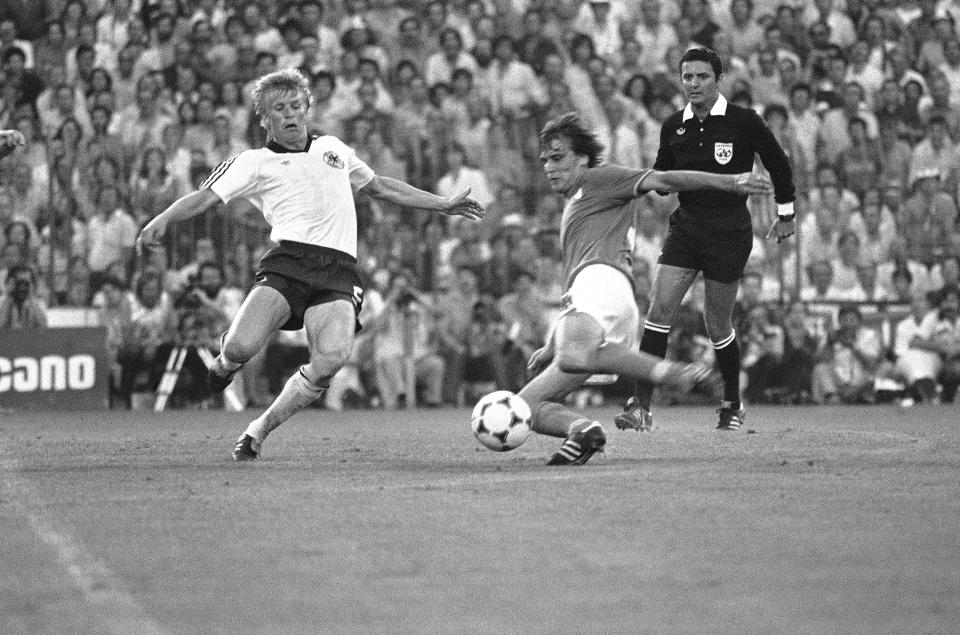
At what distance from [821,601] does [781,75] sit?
16.3 meters

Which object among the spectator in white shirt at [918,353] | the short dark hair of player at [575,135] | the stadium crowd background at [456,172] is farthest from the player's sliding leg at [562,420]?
the spectator in white shirt at [918,353]

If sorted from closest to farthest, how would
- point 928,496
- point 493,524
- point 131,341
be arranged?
point 493,524, point 928,496, point 131,341

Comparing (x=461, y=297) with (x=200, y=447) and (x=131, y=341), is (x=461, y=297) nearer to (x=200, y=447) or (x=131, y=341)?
(x=131, y=341)

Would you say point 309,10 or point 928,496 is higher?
point 309,10

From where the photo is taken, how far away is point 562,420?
9.01 meters

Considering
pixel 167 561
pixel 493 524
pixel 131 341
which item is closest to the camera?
pixel 167 561

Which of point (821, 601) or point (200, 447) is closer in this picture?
point (821, 601)

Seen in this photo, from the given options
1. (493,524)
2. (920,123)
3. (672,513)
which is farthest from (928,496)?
(920,123)

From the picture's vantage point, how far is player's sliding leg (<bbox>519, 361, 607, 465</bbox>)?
886 centimetres

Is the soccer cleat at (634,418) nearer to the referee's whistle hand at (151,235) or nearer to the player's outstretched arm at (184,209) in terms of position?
the player's outstretched arm at (184,209)

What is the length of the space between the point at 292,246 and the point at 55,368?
842 cm

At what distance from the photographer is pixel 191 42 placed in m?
19.8

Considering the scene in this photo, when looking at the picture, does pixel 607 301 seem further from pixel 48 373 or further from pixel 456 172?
pixel 456 172

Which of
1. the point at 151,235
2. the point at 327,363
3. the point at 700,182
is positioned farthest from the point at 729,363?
the point at 151,235
